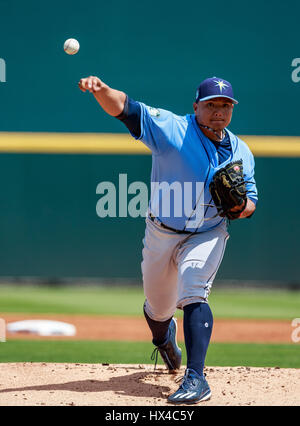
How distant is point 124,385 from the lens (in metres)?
3.47

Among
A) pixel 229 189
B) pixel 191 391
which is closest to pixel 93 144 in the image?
pixel 229 189

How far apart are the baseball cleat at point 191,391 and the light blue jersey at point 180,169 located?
28.6 inches

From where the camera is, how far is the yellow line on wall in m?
9.81

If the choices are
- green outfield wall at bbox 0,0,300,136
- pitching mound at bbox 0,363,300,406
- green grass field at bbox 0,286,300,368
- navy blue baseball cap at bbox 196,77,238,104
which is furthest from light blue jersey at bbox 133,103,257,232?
green outfield wall at bbox 0,0,300,136

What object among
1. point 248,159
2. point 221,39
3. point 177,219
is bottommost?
point 177,219

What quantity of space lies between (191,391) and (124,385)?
1.90 ft

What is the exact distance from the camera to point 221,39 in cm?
1086

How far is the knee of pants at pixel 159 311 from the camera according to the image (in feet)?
11.9

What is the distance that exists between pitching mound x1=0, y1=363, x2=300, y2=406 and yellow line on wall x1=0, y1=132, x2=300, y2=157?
238 inches

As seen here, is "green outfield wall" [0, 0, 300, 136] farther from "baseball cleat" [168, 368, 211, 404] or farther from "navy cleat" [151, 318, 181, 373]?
"baseball cleat" [168, 368, 211, 404]

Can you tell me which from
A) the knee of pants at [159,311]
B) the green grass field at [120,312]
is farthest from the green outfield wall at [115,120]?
the knee of pants at [159,311]
